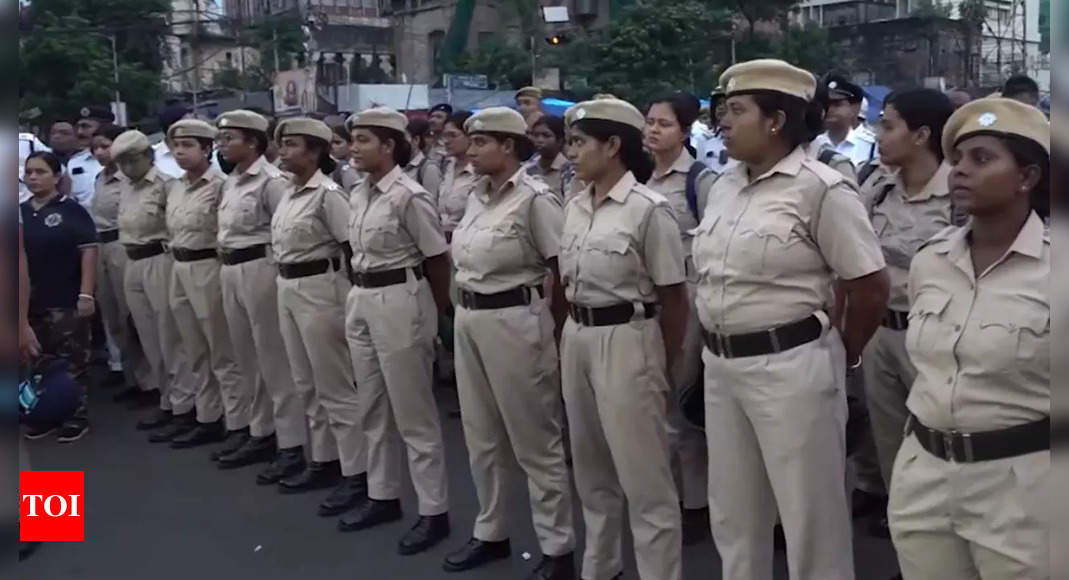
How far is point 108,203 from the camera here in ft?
24.1

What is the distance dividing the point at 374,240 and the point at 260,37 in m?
25.0

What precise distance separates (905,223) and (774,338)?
1.33 meters

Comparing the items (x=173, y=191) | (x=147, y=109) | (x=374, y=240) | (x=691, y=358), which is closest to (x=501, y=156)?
(x=374, y=240)

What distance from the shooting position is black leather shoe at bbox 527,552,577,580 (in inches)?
166

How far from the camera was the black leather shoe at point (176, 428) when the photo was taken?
262 inches

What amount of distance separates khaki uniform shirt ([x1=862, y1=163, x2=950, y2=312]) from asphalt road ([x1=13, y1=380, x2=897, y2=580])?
1.14m

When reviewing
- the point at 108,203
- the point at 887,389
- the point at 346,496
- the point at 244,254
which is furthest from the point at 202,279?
the point at 887,389

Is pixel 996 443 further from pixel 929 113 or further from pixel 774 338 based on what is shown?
pixel 929 113

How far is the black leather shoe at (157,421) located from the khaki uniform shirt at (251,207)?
5.54ft

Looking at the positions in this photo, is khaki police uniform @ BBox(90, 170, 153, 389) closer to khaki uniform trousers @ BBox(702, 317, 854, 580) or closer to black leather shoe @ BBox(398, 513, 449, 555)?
black leather shoe @ BBox(398, 513, 449, 555)

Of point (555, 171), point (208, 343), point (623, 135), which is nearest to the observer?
point (623, 135)

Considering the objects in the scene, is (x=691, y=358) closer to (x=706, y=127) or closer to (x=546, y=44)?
(x=706, y=127)

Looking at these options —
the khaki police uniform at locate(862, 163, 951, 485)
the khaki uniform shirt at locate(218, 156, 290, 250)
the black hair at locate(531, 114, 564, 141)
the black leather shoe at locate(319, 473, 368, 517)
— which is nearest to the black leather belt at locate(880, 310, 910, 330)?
the khaki police uniform at locate(862, 163, 951, 485)

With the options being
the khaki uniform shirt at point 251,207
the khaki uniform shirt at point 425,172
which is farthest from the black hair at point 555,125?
the khaki uniform shirt at point 251,207
